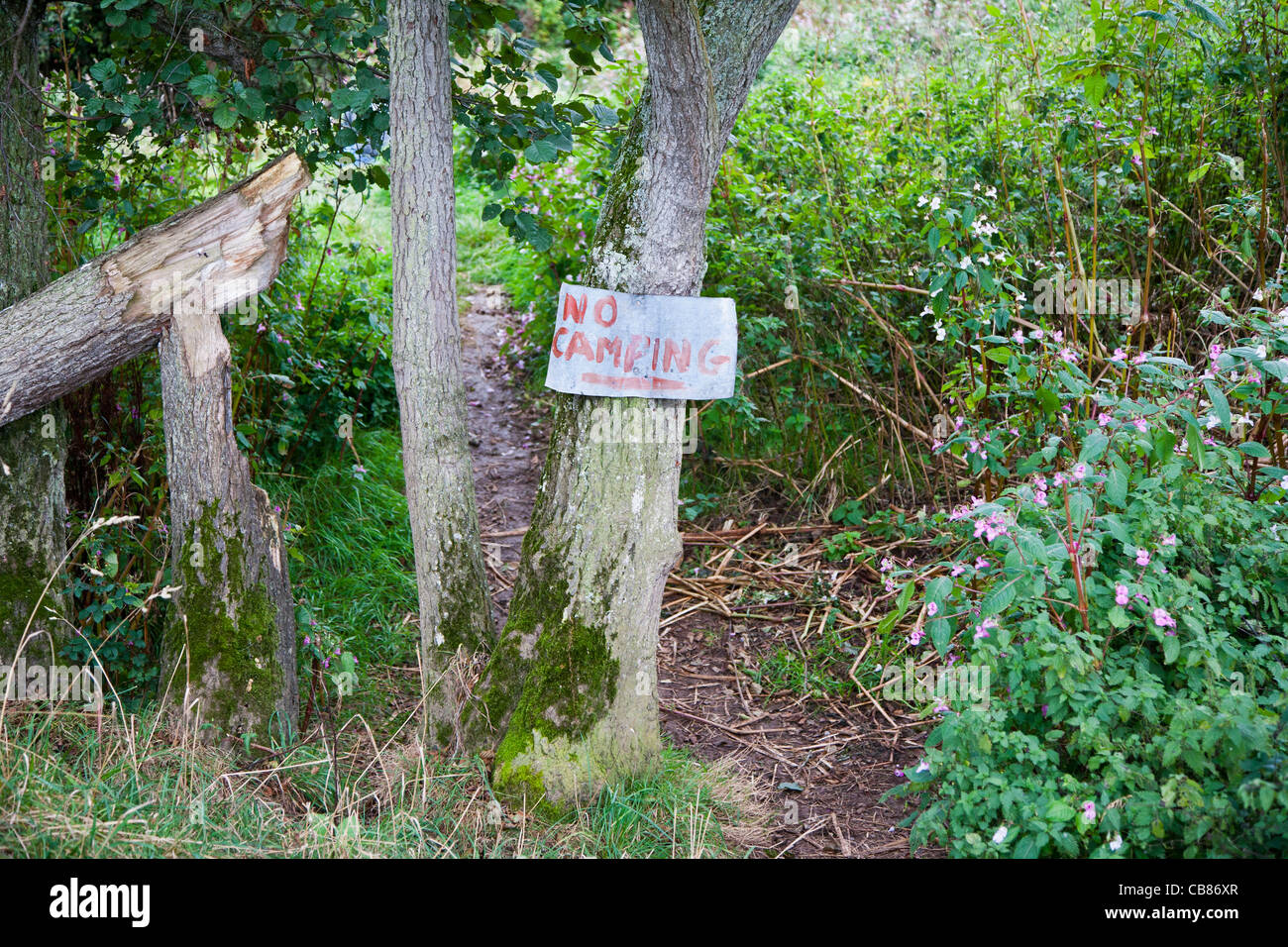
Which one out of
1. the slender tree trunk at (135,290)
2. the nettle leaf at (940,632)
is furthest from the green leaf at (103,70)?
the nettle leaf at (940,632)

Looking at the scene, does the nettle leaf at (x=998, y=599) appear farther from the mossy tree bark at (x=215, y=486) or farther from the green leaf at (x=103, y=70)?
the green leaf at (x=103, y=70)

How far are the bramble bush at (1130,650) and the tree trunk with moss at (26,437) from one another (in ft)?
9.92

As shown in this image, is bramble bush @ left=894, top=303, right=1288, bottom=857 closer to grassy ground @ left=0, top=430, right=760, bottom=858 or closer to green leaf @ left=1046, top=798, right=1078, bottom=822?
green leaf @ left=1046, top=798, right=1078, bottom=822

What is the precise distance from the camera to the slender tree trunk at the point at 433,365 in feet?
10.2

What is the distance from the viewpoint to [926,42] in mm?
6941

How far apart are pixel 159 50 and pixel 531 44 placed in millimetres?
1481

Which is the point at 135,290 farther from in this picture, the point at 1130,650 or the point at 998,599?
the point at 1130,650

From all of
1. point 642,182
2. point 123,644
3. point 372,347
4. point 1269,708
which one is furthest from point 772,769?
point 372,347

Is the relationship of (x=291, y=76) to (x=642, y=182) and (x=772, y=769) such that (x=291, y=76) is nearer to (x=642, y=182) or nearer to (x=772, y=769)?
(x=642, y=182)

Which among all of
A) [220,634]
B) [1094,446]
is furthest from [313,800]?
[1094,446]

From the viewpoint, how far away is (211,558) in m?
3.30

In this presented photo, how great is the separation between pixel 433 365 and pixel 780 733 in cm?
197

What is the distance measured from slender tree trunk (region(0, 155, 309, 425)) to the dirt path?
1.98 meters

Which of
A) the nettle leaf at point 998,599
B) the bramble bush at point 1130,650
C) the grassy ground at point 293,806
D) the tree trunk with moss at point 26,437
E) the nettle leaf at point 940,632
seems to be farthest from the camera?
the tree trunk with moss at point 26,437
